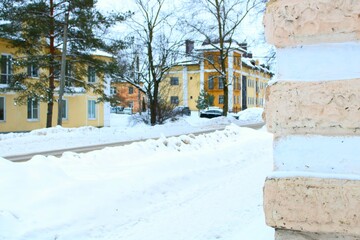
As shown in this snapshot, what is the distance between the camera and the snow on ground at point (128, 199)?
5.02 metres

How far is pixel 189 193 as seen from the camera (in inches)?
283

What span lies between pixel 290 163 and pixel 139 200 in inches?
185

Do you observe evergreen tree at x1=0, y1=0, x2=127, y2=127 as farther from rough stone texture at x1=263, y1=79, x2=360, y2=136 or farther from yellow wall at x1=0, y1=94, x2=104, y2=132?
rough stone texture at x1=263, y1=79, x2=360, y2=136

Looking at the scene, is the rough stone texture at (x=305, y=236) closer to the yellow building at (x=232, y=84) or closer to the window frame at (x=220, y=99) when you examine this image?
the yellow building at (x=232, y=84)

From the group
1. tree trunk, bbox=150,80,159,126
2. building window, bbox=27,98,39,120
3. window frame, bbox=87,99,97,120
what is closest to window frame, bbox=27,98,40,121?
building window, bbox=27,98,39,120

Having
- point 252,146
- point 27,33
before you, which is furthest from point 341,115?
point 27,33

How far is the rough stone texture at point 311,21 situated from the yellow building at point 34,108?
1093 inches

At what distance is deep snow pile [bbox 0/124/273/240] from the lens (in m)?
5.02

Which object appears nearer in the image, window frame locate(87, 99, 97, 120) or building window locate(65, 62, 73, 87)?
building window locate(65, 62, 73, 87)

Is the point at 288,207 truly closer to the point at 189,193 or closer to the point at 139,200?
the point at 139,200

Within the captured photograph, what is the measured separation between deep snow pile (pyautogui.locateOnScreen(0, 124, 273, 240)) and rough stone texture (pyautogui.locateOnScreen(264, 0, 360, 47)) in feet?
7.90

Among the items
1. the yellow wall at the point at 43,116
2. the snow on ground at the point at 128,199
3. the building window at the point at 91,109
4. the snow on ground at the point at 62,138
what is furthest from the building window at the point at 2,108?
the snow on ground at the point at 128,199

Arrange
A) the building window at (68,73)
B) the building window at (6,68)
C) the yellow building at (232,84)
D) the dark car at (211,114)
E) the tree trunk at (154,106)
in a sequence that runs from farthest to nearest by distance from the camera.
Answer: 1. the yellow building at (232,84)
2. the dark car at (211,114)
3. the tree trunk at (154,106)
4. the building window at (68,73)
5. the building window at (6,68)

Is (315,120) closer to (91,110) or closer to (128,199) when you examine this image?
(128,199)
